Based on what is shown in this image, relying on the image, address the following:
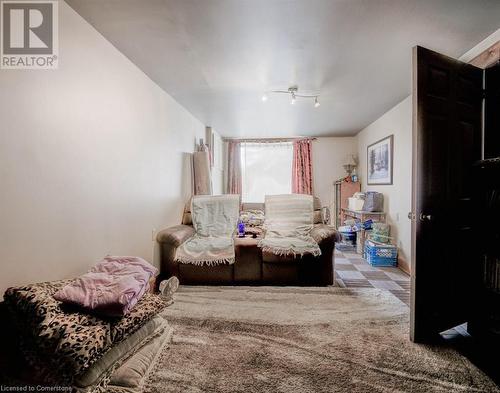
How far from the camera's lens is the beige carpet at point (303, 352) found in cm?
131

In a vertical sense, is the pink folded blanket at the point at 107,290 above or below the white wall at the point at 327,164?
below

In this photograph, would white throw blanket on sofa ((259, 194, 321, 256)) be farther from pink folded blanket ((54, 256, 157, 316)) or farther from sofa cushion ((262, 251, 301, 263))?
pink folded blanket ((54, 256, 157, 316))

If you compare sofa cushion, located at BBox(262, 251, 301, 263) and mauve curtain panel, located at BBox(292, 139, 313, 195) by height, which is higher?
mauve curtain panel, located at BBox(292, 139, 313, 195)

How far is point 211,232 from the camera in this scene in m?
3.23

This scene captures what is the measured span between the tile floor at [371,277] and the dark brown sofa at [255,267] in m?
0.37

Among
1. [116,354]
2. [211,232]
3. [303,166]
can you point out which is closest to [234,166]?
[303,166]

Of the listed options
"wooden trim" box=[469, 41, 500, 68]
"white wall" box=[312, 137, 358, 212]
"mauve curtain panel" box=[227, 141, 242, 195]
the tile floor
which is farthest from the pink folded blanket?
"white wall" box=[312, 137, 358, 212]

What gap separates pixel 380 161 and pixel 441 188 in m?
2.67

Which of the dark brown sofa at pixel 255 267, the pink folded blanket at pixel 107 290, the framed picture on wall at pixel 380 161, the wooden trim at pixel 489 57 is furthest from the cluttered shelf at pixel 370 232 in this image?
the pink folded blanket at pixel 107 290

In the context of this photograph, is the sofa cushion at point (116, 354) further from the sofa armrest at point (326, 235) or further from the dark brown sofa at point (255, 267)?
A: the sofa armrest at point (326, 235)

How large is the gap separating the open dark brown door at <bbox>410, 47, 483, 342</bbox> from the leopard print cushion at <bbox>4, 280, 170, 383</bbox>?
74.1 inches

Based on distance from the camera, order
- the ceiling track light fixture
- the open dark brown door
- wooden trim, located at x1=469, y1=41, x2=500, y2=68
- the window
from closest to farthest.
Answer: the open dark brown door
wooden trim, located at x1=469, y1=41, x2=500, y2=68
the ceiling track light fixture
the window

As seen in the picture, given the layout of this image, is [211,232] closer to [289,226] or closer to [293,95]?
[289,226]

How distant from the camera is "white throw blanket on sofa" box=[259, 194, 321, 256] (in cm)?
270
